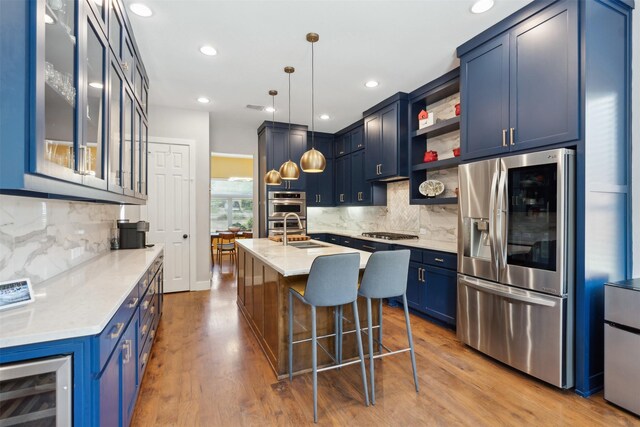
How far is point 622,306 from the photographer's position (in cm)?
203

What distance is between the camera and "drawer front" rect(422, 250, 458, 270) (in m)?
3.23

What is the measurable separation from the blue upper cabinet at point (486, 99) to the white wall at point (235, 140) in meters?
3.86

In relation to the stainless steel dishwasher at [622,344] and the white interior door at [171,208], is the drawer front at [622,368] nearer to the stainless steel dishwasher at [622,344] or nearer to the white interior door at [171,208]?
the stainless steel dishwasher at [622,344]

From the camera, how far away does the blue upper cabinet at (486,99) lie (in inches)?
104

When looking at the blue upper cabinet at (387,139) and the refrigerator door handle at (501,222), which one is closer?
the refrigerator door handle at (501,222)

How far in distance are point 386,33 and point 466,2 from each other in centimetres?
67

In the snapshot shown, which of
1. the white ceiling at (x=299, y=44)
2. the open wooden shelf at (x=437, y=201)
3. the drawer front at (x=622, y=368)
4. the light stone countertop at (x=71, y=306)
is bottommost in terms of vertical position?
the drawer front at (x=622, y=368)

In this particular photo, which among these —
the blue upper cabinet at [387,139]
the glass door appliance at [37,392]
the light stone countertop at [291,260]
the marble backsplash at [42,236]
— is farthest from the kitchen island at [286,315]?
the blue upper cabinet at [387,139]

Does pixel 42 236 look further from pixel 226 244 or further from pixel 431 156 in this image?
pixel 226 244

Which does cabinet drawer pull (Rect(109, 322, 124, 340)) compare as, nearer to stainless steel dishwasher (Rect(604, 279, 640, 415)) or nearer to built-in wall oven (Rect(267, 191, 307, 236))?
stainless steel dishwasher (Rect(604, 279, 640, 415))

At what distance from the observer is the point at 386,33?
9.27 feet

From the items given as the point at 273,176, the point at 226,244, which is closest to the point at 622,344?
the point at 273,176

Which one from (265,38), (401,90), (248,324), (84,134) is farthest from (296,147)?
(84,134)

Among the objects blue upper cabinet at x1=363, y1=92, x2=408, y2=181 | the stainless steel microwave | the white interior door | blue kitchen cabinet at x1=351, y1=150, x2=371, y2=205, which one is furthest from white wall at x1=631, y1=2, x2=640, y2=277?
the white interior door
